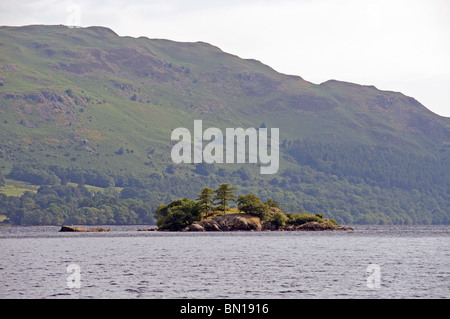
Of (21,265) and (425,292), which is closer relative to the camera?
(425,292)

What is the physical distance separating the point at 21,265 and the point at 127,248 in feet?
160

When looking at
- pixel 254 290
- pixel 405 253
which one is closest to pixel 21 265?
pixel 254 290

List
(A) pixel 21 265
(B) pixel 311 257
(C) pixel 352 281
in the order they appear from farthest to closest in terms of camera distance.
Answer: (B) pixel 311 257, (A) pixel 21 265, (C) pixel 352 281

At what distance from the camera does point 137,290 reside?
3285 inches

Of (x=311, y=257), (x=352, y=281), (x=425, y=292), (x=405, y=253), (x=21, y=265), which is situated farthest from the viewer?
(x=405, y=253)

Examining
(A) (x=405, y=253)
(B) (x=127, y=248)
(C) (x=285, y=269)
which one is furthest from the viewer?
(B) (x=127, y=248)

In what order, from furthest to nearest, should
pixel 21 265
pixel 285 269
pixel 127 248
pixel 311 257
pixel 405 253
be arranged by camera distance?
pixel 127 248, pixel 405 253, pixel 311 257, pixel 21 265, pixel 285 269

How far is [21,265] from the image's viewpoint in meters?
117
